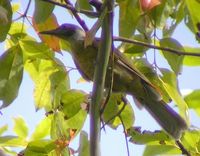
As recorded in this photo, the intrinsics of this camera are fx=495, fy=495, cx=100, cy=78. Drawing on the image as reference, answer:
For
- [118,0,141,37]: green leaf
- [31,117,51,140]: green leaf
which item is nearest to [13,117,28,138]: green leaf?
[31,117,51,140]: green leaf

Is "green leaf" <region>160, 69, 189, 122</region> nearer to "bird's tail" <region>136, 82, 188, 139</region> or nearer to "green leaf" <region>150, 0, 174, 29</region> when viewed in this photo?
"green leaf" <region>150, 0, 174, 29</region>

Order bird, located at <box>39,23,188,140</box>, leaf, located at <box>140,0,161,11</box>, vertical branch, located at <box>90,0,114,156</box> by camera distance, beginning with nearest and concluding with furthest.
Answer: vertical branch, located at <box>90,0,114,156</box> → leaf, located at <box>140,0,161,11</box> → bird, located at <box>39,23,188,140</box>

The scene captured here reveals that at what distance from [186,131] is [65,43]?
0.68m

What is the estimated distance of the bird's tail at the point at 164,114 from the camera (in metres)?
2.02

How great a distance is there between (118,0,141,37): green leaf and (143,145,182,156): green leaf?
25.3 inches

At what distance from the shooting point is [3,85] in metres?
1.70

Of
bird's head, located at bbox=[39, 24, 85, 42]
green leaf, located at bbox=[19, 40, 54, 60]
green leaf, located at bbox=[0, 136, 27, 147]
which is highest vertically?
bird's head, located at bbox=[39, 24, 85, 42]

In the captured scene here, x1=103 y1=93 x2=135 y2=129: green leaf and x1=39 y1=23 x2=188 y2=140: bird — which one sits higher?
x1=39 y1=23 x2=188 y2=140: bird

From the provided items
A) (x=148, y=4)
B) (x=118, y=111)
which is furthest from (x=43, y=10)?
(x=118, y=111)

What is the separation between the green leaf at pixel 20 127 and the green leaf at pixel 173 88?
73 centimetres

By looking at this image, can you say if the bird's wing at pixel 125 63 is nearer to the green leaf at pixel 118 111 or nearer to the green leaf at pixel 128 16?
the green leaf at pixel 118 111

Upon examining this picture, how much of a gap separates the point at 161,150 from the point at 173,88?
1.34 feet

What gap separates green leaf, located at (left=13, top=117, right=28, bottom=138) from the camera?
2.17 meters

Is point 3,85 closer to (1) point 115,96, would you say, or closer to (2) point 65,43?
(1) point 115,96
